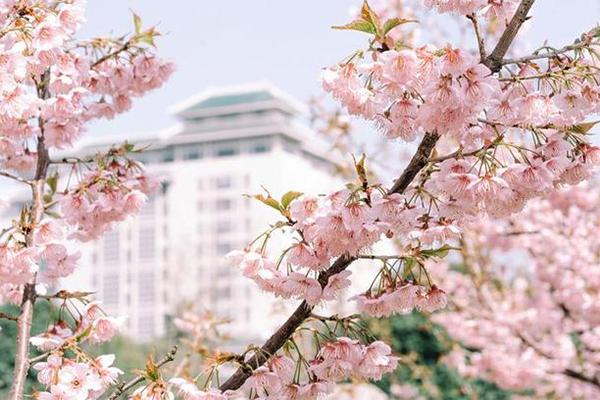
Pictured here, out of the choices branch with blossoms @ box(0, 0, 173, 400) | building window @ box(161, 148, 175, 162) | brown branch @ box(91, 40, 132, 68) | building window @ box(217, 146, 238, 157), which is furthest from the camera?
building window @ box(161, 148, 175, 162)

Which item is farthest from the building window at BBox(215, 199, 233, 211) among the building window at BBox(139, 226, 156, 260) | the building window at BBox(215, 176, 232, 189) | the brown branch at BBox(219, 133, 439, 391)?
the brown branch at BBox(219, 133, 439, 391)

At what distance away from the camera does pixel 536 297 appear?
345 inches

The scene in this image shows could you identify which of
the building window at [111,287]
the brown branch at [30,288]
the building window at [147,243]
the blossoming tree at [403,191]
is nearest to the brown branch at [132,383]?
the blossoming tree at [403,191]

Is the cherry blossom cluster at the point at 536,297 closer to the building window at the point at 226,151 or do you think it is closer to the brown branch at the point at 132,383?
the brown branch at the point at 132,383

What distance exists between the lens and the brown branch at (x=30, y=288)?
9.21 feet

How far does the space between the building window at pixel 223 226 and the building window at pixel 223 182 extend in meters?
2.99

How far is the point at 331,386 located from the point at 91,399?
0.67 meters

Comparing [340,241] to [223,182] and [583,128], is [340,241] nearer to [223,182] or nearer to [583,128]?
[583,128]

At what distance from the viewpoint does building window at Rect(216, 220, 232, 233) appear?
65438 millimetres

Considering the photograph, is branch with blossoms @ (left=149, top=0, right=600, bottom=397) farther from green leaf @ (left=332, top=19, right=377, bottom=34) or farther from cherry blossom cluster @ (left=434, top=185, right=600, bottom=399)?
cherry blossom cluster @ (left=434, top=185, right=600, bottom=399)

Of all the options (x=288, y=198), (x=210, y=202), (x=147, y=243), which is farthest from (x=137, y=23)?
(x=147, y=243)

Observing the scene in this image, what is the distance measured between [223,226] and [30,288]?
62562 millimetres

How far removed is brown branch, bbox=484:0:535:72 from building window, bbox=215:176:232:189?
215 feet

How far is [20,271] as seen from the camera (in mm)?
2896
